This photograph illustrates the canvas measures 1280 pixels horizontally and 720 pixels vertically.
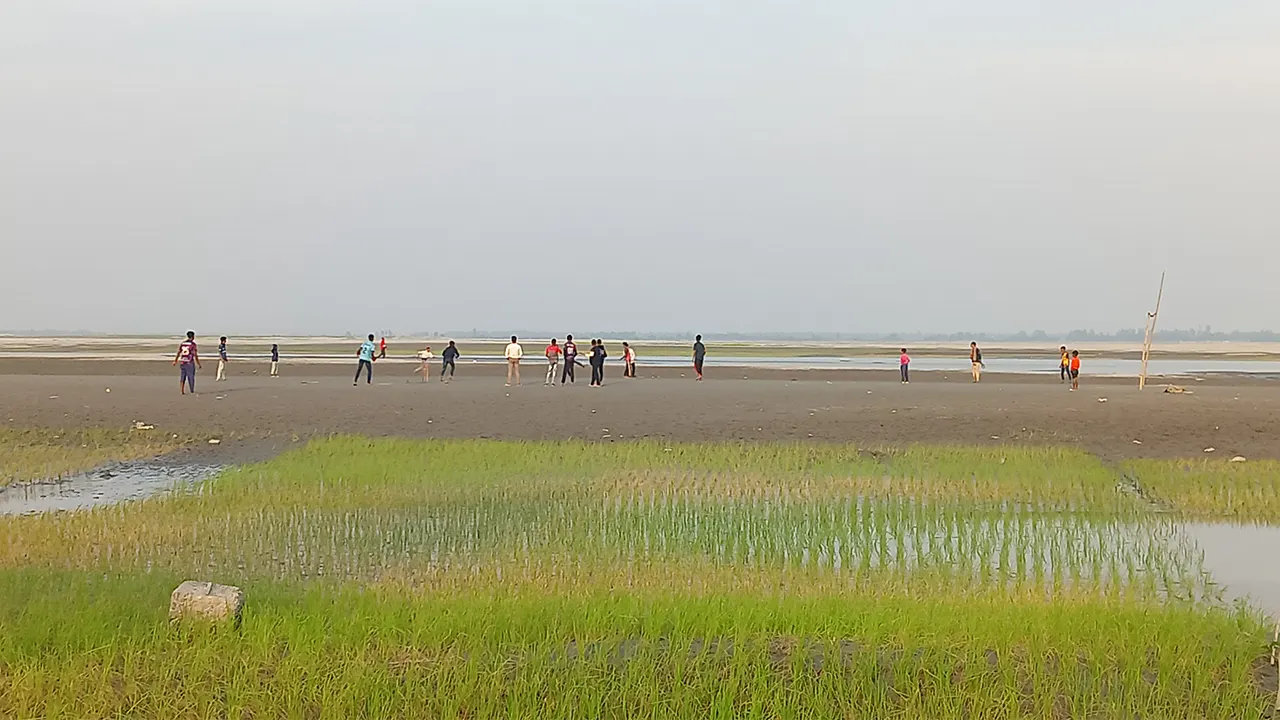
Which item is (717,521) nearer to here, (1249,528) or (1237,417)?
(1249,528)

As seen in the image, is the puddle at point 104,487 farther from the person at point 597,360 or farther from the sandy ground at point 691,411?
the person at point 597,360

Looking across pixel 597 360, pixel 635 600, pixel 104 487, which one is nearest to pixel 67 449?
pixel 104 487

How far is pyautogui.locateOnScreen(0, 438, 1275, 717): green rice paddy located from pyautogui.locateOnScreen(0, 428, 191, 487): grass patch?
3.47m

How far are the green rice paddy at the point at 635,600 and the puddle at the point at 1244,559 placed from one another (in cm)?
31

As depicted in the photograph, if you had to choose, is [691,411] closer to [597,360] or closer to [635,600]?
[597,360]

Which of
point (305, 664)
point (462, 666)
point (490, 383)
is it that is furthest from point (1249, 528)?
point (490, 383)

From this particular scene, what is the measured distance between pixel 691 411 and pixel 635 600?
673 inches

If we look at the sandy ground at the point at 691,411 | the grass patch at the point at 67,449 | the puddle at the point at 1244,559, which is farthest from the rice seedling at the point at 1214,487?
the grass patch at the point at 67,449

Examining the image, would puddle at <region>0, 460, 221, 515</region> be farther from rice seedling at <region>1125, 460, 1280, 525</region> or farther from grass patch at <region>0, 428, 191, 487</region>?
rice seedling at <region>1125, 460, 1280, 525</region>

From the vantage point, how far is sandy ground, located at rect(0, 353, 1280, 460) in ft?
67.4

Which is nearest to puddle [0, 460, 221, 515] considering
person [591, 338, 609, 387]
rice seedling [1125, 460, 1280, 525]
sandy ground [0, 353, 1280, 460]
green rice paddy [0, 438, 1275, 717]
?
green rice paddy [0, 438, 1275, 717]

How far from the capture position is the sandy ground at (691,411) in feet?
67.4

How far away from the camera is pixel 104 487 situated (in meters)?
14.5

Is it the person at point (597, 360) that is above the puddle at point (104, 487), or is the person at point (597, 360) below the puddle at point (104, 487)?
above
